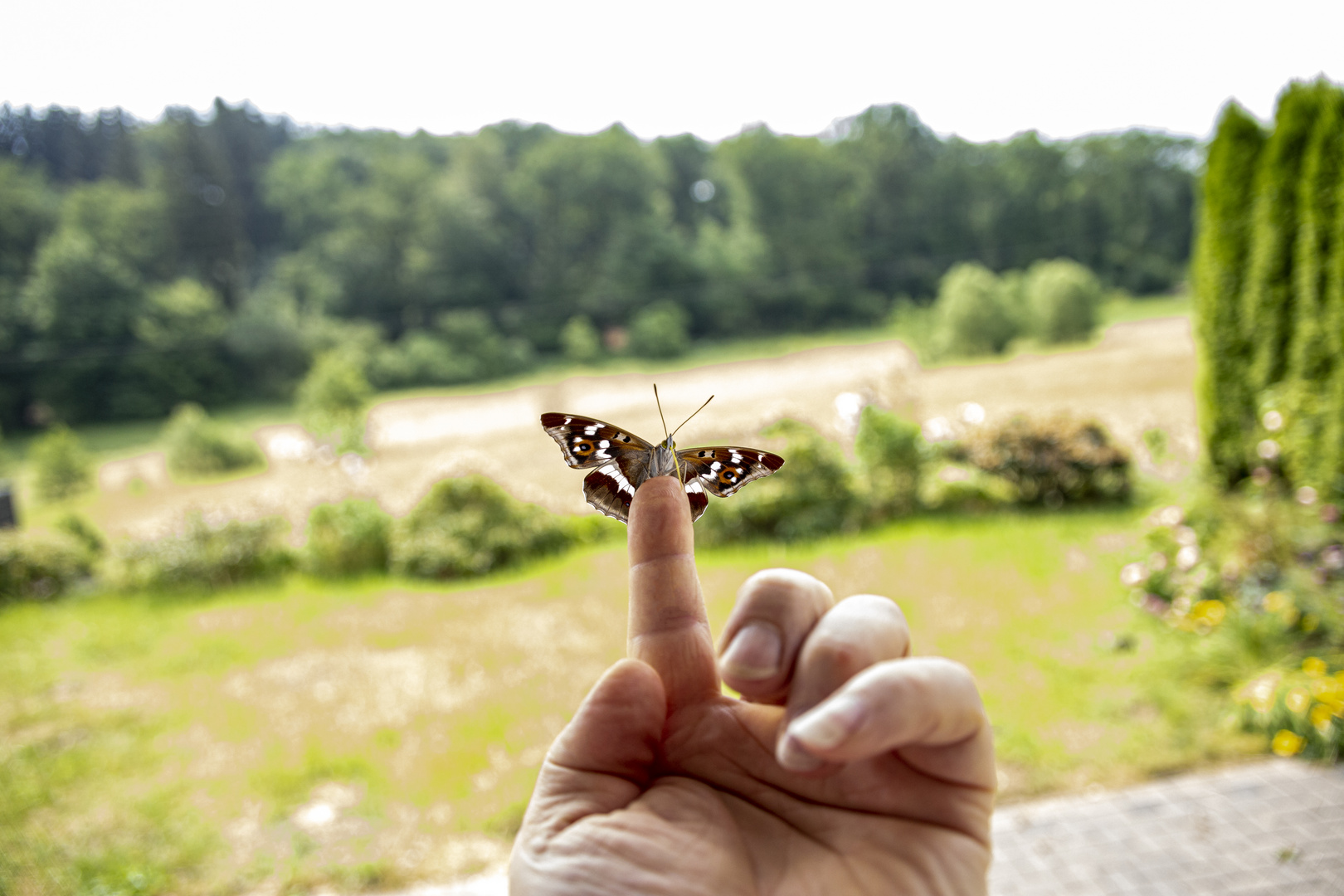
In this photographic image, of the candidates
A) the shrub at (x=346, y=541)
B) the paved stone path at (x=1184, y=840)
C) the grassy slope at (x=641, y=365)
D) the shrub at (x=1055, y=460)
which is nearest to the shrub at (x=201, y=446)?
the grassy slope at (x=641, y=365)

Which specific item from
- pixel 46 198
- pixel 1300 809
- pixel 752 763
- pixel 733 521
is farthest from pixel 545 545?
pixel 46 198

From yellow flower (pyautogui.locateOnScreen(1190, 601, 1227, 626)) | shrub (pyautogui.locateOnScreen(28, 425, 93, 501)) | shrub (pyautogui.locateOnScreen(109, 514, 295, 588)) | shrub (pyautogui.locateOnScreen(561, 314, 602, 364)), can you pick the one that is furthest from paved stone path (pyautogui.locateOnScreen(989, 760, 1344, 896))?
shrub (pyautogui.locateOnScreen(28, 425, 93, 501))

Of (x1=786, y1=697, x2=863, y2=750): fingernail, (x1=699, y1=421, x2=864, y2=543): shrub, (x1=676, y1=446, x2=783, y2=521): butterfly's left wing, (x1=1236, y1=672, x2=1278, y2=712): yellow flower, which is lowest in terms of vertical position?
(x1=1236, y1=672, x2=1278, y2=712): yellow flower

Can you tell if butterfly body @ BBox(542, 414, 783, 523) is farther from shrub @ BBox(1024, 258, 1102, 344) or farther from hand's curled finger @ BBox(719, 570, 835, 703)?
shrub @ BBox(1024, 258, 1102, 344)

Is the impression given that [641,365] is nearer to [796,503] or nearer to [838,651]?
[796,503]

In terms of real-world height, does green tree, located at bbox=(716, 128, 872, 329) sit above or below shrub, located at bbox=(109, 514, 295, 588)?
above

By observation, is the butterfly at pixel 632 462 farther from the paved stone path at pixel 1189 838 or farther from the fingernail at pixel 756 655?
the paved stone path at pixel 1189 838

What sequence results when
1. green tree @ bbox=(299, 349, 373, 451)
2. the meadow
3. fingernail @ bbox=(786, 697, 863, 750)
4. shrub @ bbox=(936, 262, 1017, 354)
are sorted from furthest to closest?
1. shrub @ bbox=(936, 262, 1017, 354)
2. green tree @ bbox=(299, 349, 373, 451)
3. the meadow
4. fingernail @ bbox=(786, 697, 863, 750)

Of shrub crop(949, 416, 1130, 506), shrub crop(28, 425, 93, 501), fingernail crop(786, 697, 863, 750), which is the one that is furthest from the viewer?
shrub crop(28, 425, 93, 501)

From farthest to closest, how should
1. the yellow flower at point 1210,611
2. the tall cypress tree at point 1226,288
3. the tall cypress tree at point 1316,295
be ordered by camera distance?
1. the tall cypress tree at point 1226,288
2. the tall cypress tree at point 1316,295
3. the yellow flower at point 1210,611
